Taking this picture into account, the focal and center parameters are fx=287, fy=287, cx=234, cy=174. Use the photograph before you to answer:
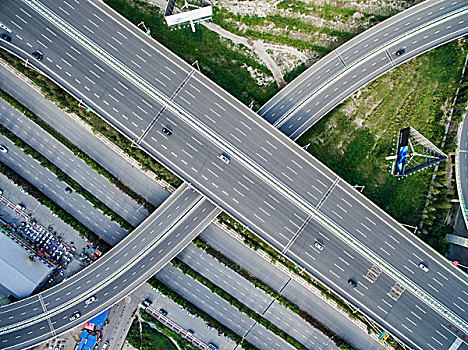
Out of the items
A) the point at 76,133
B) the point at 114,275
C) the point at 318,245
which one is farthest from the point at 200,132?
the point at 114,275

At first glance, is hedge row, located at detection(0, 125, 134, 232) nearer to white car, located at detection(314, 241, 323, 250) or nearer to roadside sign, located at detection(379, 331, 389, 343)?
white car, located at detection(314, 241, 323, 250)

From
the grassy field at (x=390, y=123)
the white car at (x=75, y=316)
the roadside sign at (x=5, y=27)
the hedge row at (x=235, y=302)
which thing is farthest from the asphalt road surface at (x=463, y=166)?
the roadside sign at (x=5, y=27)

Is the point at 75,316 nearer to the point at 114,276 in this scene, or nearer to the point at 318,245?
the point at 114,276

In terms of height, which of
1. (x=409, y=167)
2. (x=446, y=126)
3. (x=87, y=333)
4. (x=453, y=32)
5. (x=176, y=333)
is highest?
(x=453, y=32)

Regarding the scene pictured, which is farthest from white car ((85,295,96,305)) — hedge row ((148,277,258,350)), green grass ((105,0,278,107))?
green grass ((105,0,278,107))

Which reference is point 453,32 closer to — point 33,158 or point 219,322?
point 219,322

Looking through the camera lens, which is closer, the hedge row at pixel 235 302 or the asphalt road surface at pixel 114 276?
the asphalt road surface at pixel 114 276

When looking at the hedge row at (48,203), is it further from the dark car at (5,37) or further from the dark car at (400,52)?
the dark car at (400,52)

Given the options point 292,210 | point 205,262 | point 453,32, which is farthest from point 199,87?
point 453,32
